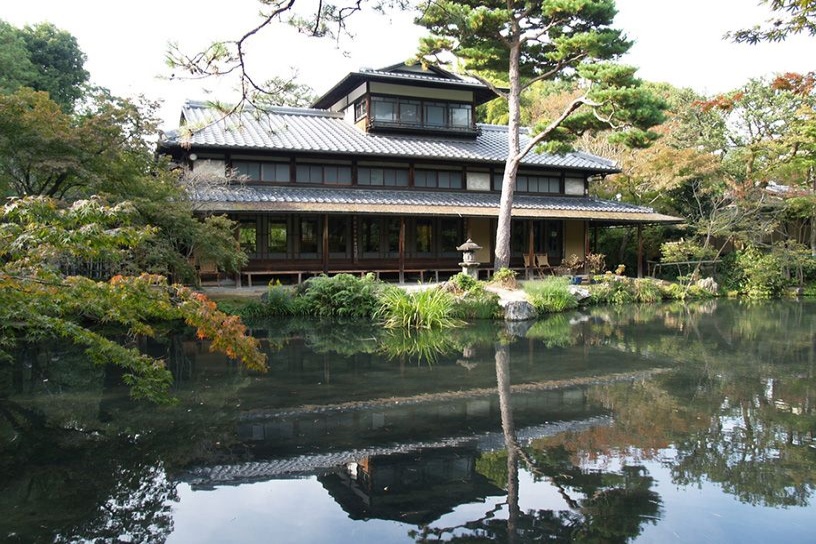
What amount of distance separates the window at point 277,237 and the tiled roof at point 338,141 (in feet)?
7.55

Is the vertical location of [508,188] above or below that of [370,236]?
above

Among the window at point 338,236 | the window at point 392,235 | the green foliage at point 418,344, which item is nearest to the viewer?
the green foliage at point 418,344

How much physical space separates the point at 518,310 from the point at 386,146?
858 centimetres

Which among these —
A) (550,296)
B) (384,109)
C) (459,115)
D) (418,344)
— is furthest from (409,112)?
(418,344)

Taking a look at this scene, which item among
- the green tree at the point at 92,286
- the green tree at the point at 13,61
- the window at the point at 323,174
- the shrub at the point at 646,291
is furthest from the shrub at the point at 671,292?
the green tree at the point at 13,61

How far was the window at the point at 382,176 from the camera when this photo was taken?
832 inches

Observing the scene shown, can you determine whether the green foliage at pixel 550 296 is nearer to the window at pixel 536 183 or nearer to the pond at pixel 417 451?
the pond at pixel 417 451

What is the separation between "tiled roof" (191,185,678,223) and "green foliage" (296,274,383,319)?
2.95m

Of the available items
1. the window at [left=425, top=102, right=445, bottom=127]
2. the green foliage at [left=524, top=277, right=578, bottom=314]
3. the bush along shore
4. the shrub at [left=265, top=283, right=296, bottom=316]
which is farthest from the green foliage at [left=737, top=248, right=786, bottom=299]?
the shrub at [left=265, top=283, right=296, bottom=316]

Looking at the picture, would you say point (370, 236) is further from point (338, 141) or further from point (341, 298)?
point (341, 298)

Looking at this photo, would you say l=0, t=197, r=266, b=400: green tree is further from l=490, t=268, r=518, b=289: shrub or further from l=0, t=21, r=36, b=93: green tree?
l=0, t=21, r=36, b=93: green tree

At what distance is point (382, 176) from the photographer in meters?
21.4

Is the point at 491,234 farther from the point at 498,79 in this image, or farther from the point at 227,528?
the point at 227,528

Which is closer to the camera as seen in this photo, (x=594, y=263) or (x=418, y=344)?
(x=418, y=344)
